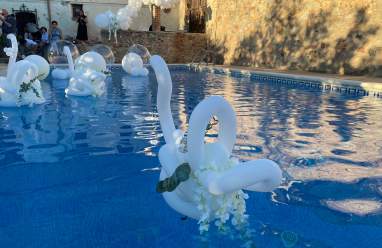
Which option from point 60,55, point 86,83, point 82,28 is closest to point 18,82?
point 86,83

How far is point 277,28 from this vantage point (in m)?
14.4

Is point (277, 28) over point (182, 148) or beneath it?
over

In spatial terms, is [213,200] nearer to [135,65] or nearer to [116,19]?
[135,65]

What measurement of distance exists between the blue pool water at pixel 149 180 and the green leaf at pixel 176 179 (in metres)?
0.50

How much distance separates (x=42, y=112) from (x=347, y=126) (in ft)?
15.6

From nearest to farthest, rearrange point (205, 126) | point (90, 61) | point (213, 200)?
point (205, 126) < point (213, 200) < point (90, 61)

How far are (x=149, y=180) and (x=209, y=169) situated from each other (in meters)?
1.34

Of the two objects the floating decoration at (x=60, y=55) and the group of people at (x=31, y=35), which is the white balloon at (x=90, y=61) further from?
the group of people at (x=31, y=35)

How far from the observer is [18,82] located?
5980mm

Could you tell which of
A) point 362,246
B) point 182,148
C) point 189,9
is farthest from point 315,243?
point 189,9

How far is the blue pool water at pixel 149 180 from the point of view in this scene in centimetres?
245

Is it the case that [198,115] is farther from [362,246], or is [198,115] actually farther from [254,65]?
[254,65]

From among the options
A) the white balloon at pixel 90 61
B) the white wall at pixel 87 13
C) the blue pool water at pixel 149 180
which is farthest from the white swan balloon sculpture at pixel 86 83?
the white wall at pixel 87 13

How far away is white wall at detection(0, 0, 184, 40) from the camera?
20.1m
